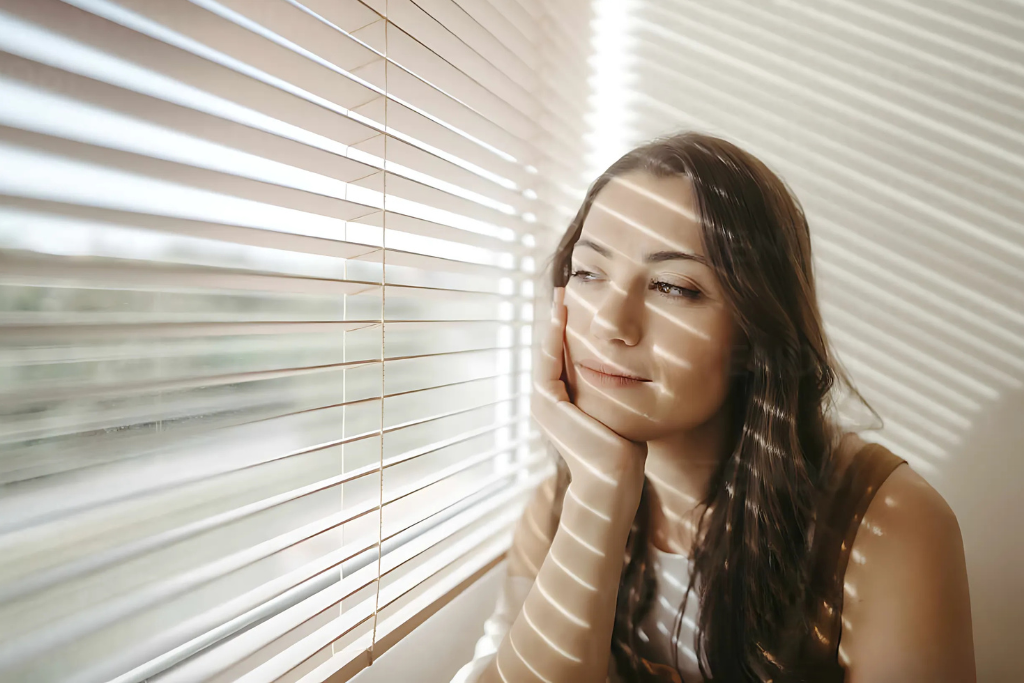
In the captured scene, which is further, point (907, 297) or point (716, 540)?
point (907, 297)

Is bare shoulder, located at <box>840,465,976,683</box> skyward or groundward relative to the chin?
groundward

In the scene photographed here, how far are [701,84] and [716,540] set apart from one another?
1.05 m

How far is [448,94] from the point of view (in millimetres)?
934

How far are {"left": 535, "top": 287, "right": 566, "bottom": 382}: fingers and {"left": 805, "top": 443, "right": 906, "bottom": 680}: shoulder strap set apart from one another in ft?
1.59

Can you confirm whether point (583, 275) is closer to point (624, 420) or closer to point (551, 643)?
point (624, 420)

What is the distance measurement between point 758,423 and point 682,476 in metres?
0.19

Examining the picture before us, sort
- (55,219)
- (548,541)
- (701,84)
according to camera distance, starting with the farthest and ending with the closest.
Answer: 1. (701,84)
2. (548,541)
3. (55,219)

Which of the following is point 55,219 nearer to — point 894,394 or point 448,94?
point 448,94

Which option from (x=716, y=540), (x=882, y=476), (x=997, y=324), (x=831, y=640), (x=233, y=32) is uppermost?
(x=233, y=32)

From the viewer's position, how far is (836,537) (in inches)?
32.2

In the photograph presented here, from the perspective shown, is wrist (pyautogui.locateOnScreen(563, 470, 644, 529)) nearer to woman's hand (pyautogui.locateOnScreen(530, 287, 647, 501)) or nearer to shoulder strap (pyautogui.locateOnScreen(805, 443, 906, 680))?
woman's hand (pyautogui.locateOnScreen(530, 287, 647, 501))

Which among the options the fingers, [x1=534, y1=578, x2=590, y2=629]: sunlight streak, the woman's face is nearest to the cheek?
the woman's face

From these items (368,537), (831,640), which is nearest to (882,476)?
(831,640)

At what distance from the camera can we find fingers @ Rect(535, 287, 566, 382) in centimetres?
97
